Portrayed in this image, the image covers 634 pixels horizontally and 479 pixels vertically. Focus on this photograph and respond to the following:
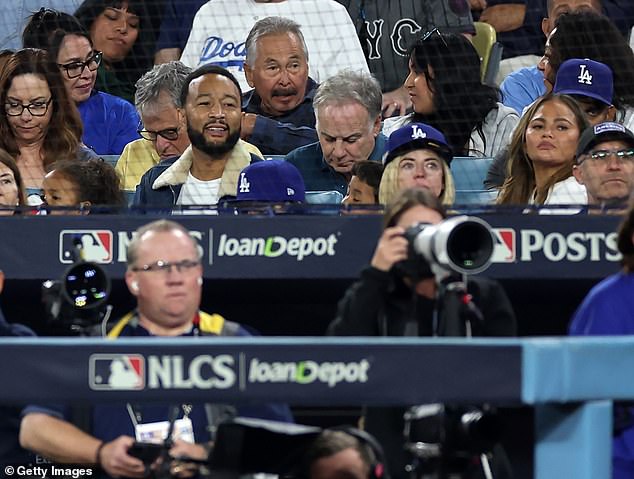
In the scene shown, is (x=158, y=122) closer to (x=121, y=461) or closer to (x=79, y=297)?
(x=79, y=297)

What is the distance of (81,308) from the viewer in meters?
4.54

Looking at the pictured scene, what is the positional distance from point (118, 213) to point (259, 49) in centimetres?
197

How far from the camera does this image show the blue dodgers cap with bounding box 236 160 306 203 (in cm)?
623

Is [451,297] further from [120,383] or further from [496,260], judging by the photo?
[496,260]

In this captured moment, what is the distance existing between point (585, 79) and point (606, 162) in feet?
2.94

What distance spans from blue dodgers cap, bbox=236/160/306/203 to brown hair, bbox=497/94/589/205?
0.94m

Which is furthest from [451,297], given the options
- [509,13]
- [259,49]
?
[509,13]

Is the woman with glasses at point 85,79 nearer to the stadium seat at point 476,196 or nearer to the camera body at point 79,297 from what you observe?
the stadium seat at point 476,196

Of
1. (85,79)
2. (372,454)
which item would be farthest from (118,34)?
(372,454)

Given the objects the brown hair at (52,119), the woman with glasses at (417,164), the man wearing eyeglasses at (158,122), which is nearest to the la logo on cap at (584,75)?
the woman with glasses at (417,164)

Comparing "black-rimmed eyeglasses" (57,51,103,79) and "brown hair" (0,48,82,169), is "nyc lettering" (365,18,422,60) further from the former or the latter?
"brown hair" (0,48,82,169)

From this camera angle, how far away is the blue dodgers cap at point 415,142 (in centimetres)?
625

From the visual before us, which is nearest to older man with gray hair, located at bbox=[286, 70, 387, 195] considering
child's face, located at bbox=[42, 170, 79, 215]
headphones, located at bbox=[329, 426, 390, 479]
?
child's face, located at bbox=[42, 170, 79, 215]

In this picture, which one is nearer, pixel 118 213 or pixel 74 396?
pixel 74 396
